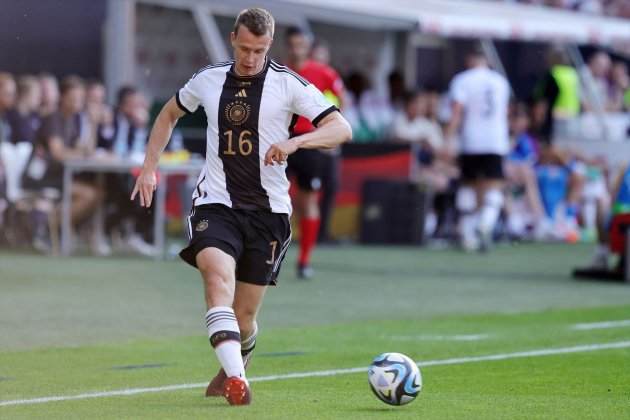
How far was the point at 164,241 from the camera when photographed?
17344mm

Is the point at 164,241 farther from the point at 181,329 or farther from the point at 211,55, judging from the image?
the point at 181,329

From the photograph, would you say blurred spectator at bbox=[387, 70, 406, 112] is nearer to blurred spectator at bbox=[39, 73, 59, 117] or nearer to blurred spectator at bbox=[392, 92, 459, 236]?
blurred spectator at bbox=[392, 92, 459, 236]

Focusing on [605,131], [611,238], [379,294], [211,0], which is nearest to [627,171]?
[611,238]

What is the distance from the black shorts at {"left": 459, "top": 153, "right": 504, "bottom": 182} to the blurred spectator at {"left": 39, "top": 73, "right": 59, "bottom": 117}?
5196 mm

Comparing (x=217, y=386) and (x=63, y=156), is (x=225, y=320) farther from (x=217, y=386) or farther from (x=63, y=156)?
(x=63, y=156)

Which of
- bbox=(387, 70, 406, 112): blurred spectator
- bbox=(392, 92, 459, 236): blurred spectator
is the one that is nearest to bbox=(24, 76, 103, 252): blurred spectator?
bbox=(392, 92, 459, 236): blurred spectator

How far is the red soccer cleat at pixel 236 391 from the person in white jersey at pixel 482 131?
11.8m

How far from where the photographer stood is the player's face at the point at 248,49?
736 centimetres

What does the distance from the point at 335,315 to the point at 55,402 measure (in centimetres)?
476

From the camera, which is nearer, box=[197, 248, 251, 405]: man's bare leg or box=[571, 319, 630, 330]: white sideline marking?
box=[197, 248, 251, 405]: man's bare leg

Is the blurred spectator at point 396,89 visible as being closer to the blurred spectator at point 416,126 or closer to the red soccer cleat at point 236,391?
the blurred spectator at point 416,126

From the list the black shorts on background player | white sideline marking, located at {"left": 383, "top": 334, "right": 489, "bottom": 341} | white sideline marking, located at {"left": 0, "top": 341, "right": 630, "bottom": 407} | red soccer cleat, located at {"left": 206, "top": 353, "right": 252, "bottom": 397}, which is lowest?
white sideline marking, located at {"left": 383, "top": 334, "right": 489, "bottom": 341}

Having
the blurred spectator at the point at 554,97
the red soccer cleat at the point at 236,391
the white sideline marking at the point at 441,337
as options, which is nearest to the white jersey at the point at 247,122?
the red soccer cleat at the point at 236,391

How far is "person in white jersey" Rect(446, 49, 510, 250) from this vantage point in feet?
61.5
